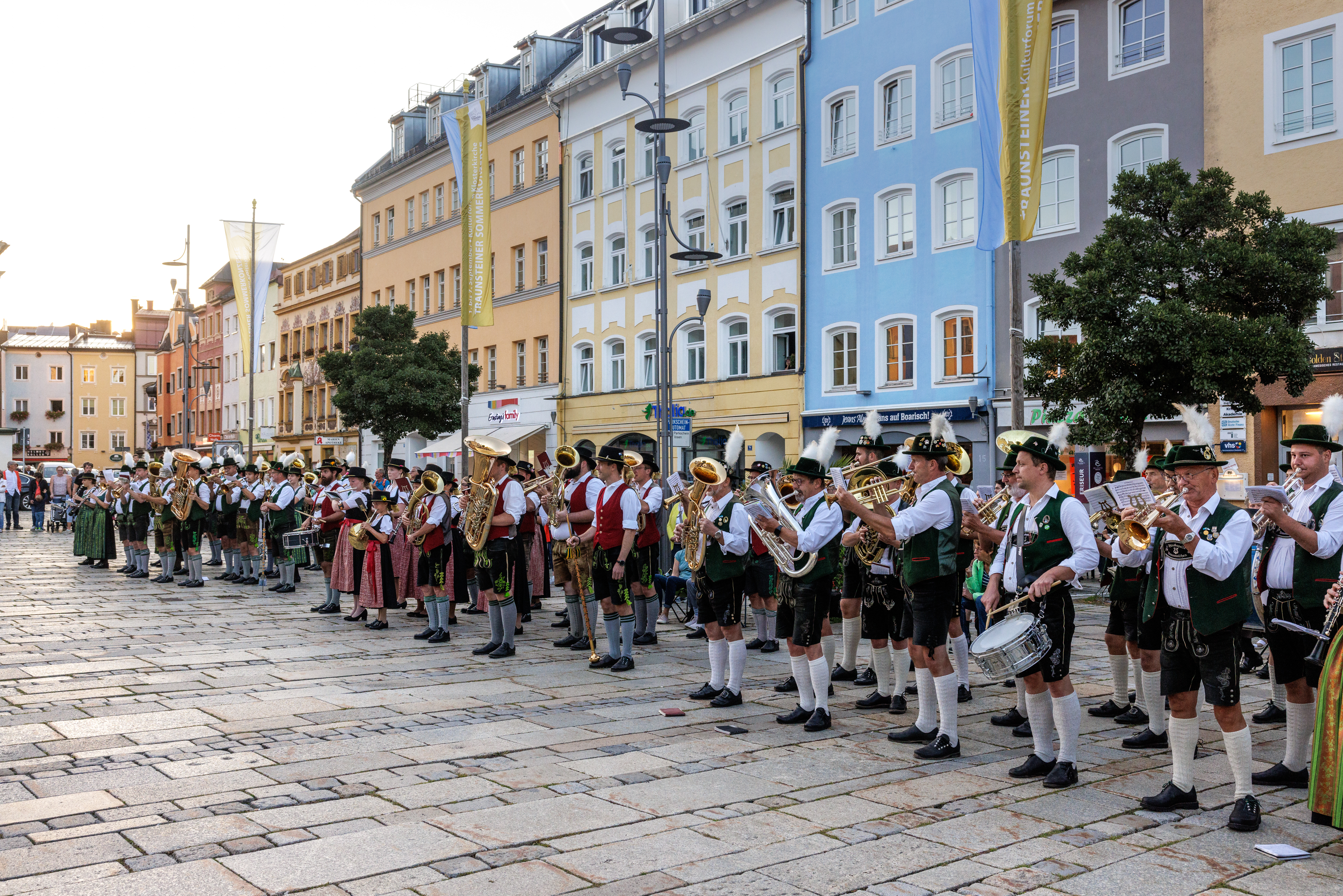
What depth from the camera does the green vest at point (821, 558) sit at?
838 cm

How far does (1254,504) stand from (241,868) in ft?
19.8

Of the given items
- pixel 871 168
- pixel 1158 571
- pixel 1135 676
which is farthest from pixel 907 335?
pixel 1158 571

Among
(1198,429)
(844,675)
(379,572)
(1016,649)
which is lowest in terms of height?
(844,675)

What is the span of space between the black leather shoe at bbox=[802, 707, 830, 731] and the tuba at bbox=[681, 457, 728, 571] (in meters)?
1.52

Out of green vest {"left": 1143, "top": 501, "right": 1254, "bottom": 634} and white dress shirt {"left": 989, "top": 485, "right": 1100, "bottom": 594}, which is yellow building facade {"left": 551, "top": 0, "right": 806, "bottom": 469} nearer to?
white dress shirt {"left": 989, "top": 485, "right": 1100, "bottom": 594}

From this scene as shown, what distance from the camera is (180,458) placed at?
19656 mm

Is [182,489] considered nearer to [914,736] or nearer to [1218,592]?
[914,736]

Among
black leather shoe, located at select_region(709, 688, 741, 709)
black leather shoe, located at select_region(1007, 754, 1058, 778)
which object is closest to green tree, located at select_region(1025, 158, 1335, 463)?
black leather shoe, located at select_region(709, 688, 741, 709)

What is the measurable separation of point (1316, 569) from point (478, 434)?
39291mm

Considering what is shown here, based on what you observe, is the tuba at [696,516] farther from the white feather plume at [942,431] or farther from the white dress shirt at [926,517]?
the white dress shirt at [926,517]

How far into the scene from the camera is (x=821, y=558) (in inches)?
334

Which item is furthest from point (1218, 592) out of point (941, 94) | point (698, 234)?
point (698, 234)

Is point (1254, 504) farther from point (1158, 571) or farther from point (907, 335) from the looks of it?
point (907, 335)

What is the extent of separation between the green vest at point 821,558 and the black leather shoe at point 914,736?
1.17 m
